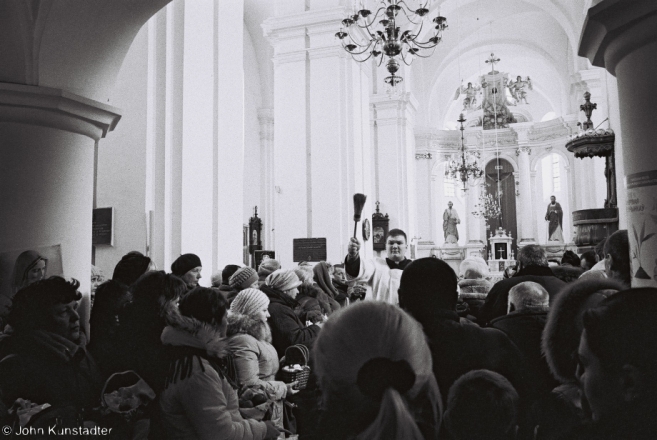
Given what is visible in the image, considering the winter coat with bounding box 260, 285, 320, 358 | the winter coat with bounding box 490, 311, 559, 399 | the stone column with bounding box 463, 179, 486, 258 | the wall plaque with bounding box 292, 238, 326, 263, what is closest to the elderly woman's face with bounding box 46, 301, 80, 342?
the winter coat with bounding box 260, 285, 320, 358

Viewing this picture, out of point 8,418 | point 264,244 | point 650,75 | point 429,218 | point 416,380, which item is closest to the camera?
point 416,380

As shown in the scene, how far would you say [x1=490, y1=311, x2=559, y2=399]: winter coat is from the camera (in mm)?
2359

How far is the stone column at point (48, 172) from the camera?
3.19 meters

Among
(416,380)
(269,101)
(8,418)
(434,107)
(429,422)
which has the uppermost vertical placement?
(434,107)

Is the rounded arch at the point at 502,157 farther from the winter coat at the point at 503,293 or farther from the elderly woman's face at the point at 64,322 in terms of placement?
the elderly woman's face at the point at 64,322

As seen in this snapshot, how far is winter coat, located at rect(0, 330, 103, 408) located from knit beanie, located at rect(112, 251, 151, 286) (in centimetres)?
112

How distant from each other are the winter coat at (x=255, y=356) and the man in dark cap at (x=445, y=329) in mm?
1080

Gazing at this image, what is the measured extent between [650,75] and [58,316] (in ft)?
8.74

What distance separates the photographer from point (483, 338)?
7.56ft

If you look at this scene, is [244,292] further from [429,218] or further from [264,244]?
[429,218]

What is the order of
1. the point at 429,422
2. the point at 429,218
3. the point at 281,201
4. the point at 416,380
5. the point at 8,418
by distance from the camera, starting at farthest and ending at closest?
the point at 429,218, the point at 281,201, the point at 8,418, the point at 429,422, the point at 416,380

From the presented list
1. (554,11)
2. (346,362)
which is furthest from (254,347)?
(554,11)

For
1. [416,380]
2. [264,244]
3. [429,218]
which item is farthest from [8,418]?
[429,218]

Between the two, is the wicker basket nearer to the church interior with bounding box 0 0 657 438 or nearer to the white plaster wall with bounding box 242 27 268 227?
the church interior with bounding box 0 0 657 438
